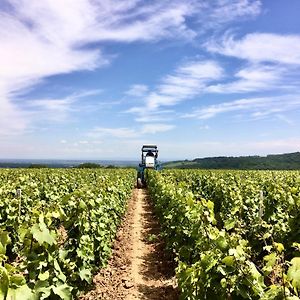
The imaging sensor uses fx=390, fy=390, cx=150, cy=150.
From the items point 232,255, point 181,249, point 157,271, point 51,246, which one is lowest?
point 157,271

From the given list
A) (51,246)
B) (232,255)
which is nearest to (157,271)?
(51,246)

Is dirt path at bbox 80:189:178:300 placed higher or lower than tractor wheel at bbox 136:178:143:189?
lower

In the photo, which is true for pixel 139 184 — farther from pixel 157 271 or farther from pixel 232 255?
pixel 232 255

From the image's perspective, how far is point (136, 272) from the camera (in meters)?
8.01

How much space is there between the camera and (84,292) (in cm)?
669

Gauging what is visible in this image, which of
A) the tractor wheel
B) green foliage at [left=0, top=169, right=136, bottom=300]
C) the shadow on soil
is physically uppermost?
green foliage at [left=0, top=169, right=136, bottom=300]

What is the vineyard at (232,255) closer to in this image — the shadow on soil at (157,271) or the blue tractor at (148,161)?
the shadow on soil at (157,271)

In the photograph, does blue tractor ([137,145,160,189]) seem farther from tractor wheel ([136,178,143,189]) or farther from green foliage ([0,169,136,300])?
green foliage ([0,169,136,300])

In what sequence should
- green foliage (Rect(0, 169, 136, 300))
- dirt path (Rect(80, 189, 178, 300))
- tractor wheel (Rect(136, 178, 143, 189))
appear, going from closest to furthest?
green foliage (Rect(0, 169, 136, 300))
dirt path (Rect(80, 189, 178, 300))
tractor wheel (Rect(136, 178, 143, 189))

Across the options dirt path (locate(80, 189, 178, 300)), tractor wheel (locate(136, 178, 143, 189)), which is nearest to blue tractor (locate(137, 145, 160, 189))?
tractor wheel (locate(136, 178, 143, 189))

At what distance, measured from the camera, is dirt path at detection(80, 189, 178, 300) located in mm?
6798

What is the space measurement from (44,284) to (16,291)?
965 mm

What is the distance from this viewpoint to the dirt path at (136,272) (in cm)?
680

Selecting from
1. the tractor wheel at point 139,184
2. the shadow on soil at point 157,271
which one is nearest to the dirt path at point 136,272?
the shadow on soil at point 157,271
